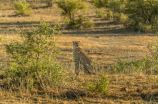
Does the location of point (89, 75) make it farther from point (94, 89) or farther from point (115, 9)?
point (115, 9)

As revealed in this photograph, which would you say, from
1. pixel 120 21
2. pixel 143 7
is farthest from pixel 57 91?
pixel 120 21

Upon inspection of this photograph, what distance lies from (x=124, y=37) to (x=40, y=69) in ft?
33.3

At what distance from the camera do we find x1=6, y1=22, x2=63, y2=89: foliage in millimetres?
4941

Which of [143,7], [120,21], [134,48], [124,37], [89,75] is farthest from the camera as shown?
[120,21]

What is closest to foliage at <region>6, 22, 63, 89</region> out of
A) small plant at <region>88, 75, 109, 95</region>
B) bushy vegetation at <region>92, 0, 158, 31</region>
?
small plant at <region>88, 75, 109, 95</region>

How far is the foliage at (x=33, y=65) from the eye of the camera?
494cm

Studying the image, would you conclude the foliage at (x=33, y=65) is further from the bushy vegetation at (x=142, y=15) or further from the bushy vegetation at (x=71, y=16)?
the bushy vegetation at (x=71, y=16)

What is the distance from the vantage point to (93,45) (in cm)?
1209

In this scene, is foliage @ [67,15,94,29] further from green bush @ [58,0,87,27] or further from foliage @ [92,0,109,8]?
foliage @ [92,0,109,8]

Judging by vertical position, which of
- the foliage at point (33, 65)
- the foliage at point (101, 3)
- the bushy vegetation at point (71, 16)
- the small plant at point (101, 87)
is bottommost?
the small plant at point (101, 87)

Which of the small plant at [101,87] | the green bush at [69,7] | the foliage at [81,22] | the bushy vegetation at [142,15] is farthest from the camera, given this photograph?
Result: the green bush at [69,7]

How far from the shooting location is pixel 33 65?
498 centimetres

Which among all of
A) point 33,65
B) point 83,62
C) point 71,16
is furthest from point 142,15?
point 33,65

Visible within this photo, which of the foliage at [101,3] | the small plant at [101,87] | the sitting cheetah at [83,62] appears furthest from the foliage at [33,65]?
the foliage at [101,3]
